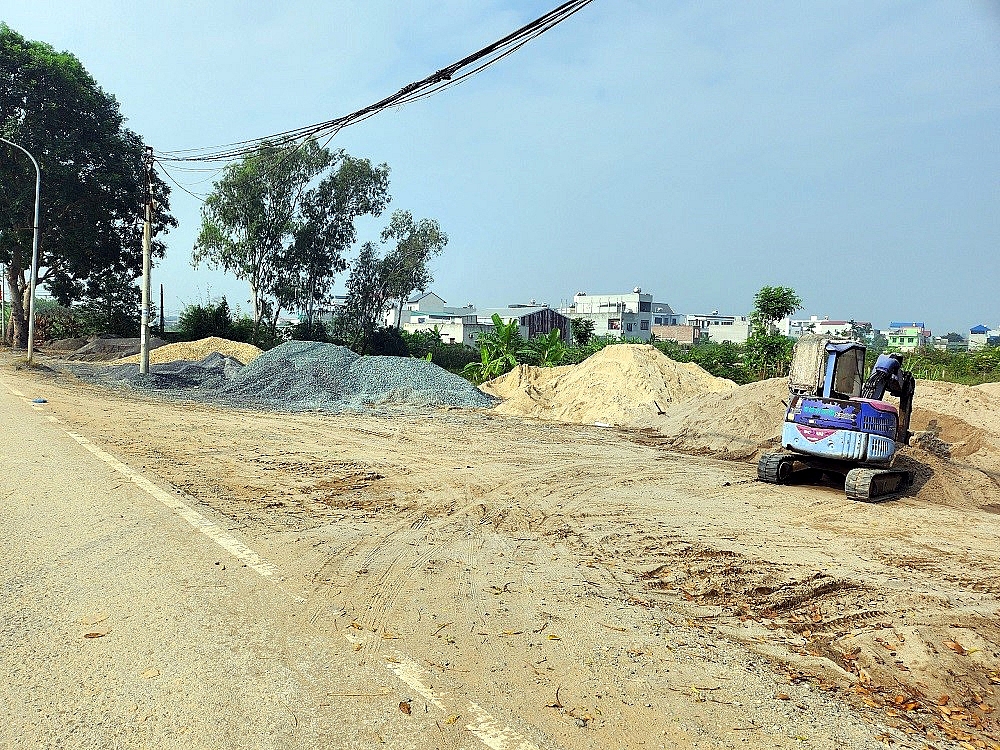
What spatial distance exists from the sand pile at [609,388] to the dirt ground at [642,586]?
354 inches

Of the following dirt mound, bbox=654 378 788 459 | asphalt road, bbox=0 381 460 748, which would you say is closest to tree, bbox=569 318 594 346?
dirt mound, bbox=654 378 788 459

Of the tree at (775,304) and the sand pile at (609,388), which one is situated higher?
the tree at (775,304)

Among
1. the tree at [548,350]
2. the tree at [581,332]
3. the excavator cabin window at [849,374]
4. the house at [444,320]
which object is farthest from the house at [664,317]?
the excavator cabin window at [849,374]

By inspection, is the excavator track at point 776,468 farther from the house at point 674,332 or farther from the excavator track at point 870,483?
the house at point 674,332

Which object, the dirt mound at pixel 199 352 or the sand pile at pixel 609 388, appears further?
the dirt mound at pixel 199 352

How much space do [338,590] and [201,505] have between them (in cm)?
333

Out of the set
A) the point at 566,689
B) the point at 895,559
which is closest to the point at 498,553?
the point at 566,689

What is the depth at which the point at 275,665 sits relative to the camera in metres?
4.34

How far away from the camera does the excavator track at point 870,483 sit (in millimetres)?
10508

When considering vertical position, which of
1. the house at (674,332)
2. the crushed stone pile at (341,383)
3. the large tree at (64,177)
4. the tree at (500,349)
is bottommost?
the crushed stone pile at (341,383)

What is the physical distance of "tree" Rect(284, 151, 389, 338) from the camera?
153 ft

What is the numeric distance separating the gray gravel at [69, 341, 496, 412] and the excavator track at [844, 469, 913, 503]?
44.3 ft

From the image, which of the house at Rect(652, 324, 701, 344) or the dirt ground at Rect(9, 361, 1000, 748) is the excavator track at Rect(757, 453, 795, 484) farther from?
the house at Rect(652, 324, 701, 344)

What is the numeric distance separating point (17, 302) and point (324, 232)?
17589 millimetres
